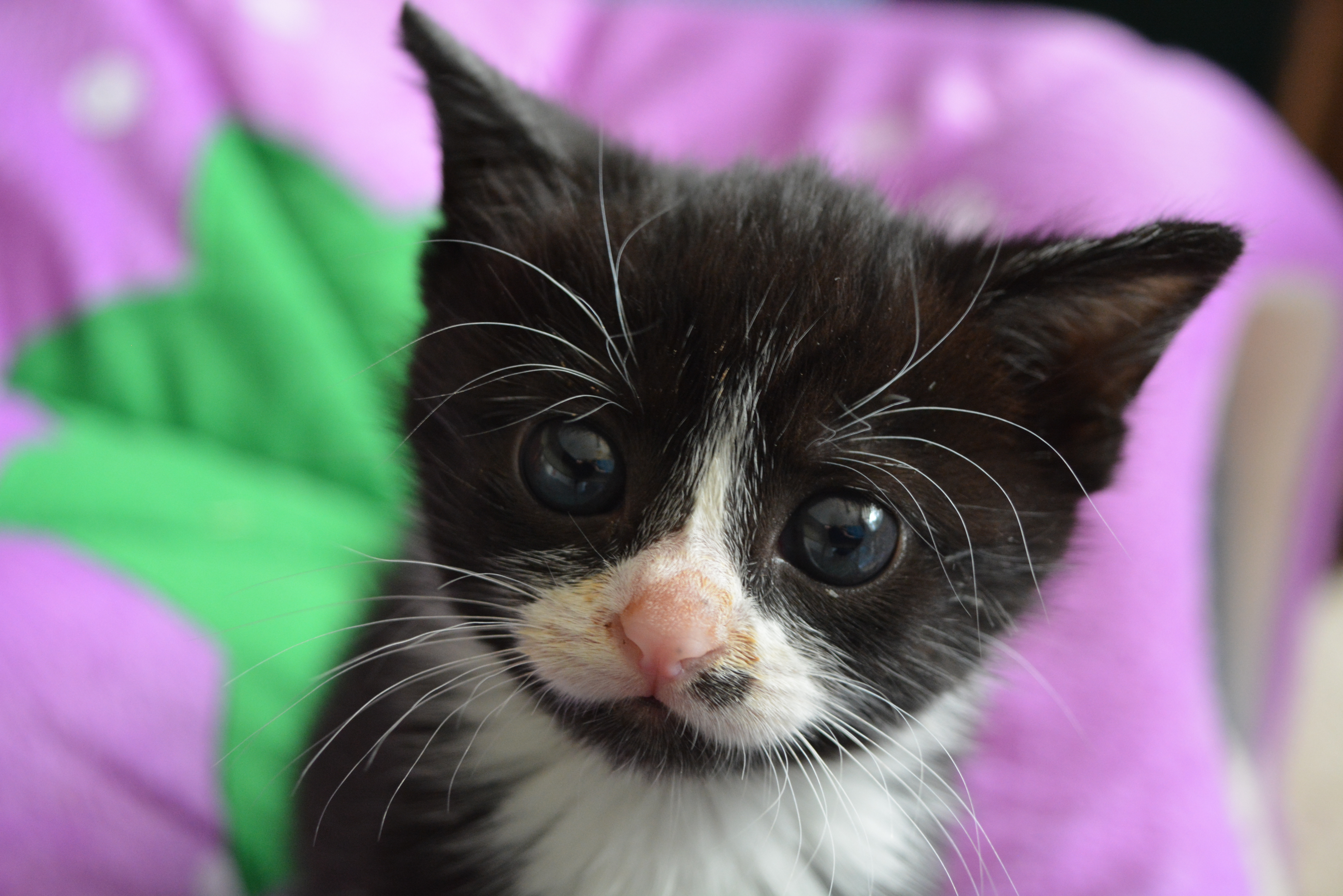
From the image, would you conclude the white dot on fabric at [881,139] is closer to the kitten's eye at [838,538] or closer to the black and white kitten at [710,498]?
the black and white kitten at [710,498]

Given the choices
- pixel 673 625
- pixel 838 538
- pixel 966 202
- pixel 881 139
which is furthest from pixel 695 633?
pixel 881 139

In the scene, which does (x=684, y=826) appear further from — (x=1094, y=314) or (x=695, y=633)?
(x=1094, y=314)

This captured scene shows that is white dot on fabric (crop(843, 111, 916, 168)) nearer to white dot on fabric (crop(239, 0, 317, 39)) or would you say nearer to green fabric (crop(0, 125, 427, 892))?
green fabric (crop(0, 125, 427, 892))

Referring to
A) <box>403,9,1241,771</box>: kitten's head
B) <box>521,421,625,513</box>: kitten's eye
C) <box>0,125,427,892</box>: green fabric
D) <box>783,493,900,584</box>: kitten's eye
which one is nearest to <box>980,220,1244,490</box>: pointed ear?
<box>403,9,1241,771</box>: kitten's head

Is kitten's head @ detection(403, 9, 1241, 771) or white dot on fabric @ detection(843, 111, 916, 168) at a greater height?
kitten's head @ detection(403, 9, 1241, 771)

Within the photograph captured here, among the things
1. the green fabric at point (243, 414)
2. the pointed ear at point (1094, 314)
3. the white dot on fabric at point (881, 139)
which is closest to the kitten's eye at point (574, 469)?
the pointed ear at point (1094, 314)

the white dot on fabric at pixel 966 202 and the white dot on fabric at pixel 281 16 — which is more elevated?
the white dot on fabric at pixel 966 202
